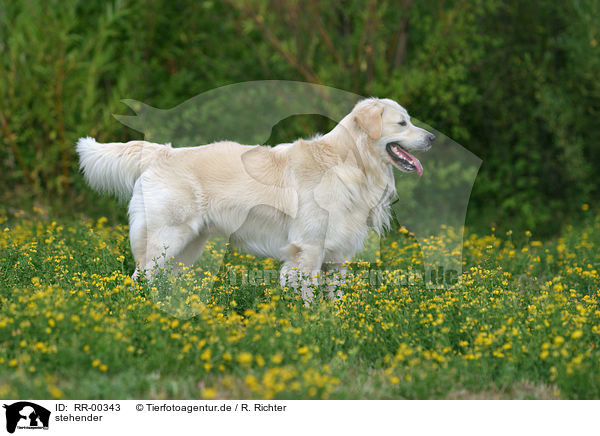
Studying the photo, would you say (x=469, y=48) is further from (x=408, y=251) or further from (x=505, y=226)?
(x=408, y=251)

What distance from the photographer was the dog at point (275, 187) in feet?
16.3

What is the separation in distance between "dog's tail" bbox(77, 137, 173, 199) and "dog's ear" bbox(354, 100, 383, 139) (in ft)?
5.21

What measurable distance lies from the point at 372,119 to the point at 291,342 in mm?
2017

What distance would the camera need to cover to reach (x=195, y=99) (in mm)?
8992

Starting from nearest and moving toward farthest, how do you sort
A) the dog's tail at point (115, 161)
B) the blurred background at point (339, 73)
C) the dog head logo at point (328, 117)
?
the dog's tail at point (115, 161)
the dog head logo at point (328, 117)
the blurred background at point (339, 73)

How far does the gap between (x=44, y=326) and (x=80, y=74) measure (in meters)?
5.62

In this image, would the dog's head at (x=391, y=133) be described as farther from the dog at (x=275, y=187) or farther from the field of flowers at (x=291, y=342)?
the field of flowers at (x=291, y=342)

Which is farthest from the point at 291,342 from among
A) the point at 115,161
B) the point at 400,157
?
the point at 115,161

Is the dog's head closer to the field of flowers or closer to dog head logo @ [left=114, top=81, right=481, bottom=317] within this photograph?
the field of flowers
